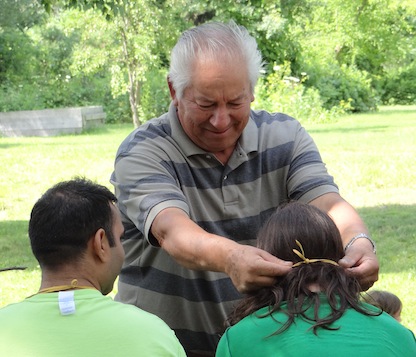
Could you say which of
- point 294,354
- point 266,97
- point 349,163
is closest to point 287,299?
point 294,354

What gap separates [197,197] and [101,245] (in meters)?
0.55

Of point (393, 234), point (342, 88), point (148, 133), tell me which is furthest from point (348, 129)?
point (148, 133)

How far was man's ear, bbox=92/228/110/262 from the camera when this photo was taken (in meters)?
2.99

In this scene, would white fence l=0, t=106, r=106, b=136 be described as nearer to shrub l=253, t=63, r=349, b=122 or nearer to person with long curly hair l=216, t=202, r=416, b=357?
shrub l=253, t=63, r=349, b=122

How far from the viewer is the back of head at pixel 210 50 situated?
10.8 ft

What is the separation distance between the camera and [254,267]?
2607 millimetres

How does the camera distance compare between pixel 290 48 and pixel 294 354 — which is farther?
pixel 290 48

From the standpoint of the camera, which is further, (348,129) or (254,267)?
(348,129)

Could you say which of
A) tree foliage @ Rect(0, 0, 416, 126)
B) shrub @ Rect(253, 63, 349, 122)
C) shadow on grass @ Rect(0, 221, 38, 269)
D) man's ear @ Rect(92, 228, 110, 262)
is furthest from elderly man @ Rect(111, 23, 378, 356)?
shrub @ Rect(253, 63, 349, 122)

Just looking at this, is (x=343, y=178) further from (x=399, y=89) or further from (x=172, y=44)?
A: (x=399, y=89)

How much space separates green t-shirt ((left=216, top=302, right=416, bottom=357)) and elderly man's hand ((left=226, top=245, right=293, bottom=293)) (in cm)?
10

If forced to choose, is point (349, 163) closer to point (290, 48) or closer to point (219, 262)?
point (219, 262)

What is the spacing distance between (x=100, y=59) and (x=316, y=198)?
24.9 m

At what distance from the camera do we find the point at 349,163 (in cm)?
1570
